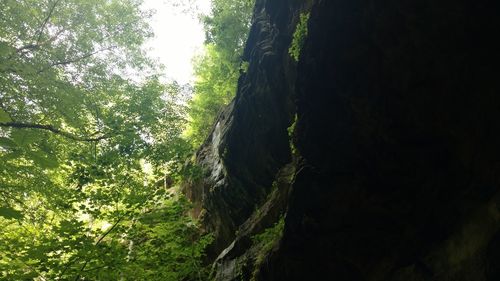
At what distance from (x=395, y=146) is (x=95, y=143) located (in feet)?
28.7

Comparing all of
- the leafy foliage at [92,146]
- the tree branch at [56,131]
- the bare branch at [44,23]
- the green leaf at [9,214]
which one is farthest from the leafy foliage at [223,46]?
the green leaf at [9,214]

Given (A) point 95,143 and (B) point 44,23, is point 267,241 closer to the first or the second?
(A) point 95,143

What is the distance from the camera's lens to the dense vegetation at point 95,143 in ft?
24.3

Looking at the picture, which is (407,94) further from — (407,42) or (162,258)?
(162,258)

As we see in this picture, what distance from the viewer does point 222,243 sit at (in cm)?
1120

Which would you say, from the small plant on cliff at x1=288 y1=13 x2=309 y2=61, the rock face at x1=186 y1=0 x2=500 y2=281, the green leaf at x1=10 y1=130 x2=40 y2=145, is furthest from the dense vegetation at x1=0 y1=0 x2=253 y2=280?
the small plant on cliff at x1=288 y1=13 x2=309 y2=61

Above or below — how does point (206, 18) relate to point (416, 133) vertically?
above

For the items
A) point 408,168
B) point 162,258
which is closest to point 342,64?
point 408,168

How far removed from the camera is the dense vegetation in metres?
7.41

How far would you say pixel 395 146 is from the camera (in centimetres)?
532

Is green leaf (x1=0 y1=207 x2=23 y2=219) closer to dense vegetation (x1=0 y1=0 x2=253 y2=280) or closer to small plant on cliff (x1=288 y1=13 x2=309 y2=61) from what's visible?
dense vegetation (x1=0 y1=0 x2=253 y2=280)

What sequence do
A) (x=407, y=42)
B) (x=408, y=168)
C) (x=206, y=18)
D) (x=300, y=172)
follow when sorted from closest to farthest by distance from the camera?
(x=407, y=42) < (x=408, y=168) < (x=300, y=172) < (x=206, y=18)

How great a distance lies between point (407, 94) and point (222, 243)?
798 cm

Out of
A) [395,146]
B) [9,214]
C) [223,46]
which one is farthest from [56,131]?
[395,146]
